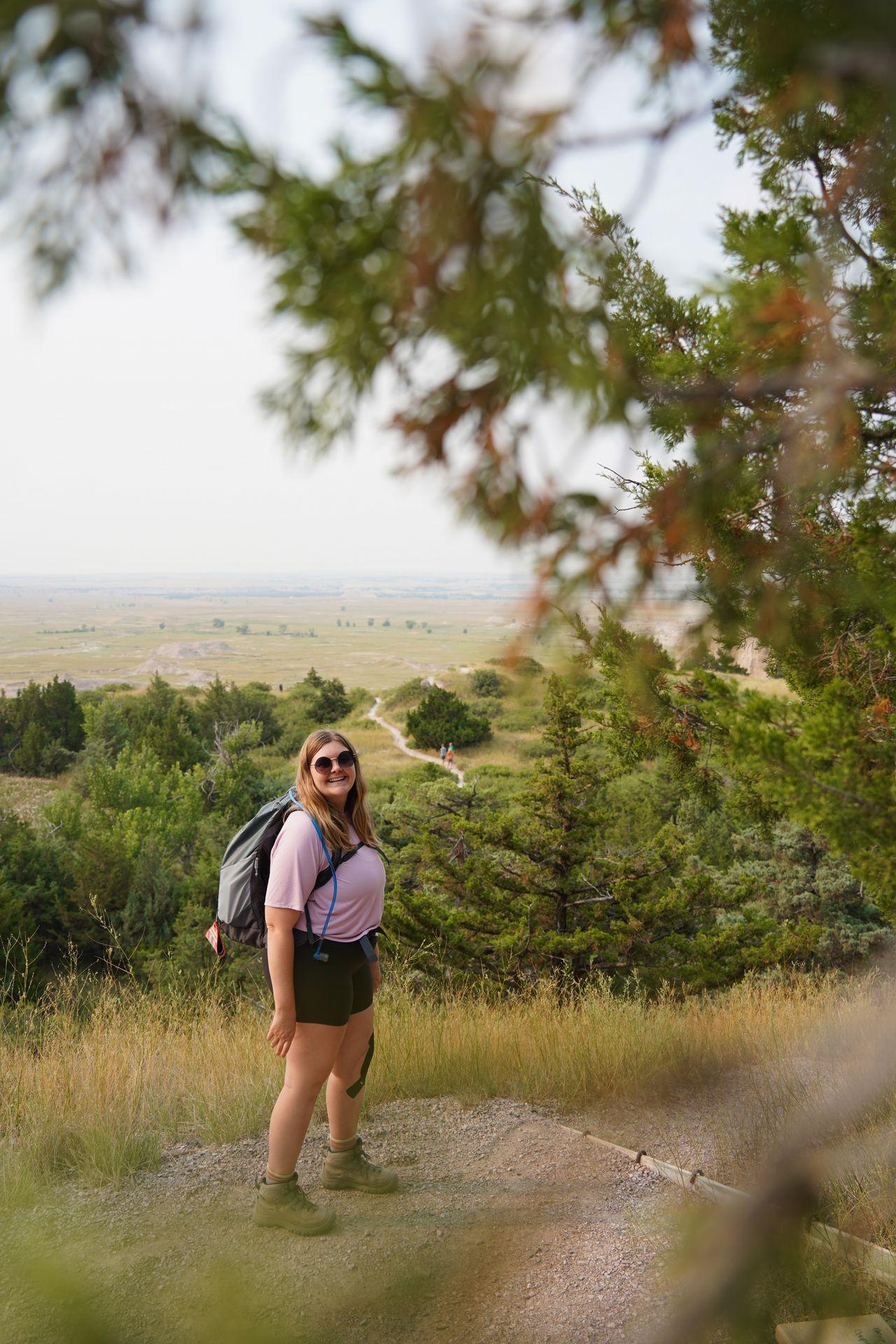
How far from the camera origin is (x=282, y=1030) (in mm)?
2721

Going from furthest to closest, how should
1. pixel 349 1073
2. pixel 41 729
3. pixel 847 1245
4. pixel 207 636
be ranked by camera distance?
pixel 207 636 → pixel 41 729 → pixel 349 1073 → pixel 847 1245

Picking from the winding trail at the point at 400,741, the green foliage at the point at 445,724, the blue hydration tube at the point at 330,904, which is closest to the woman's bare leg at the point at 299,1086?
the blue hydration tube at the point at 330,904

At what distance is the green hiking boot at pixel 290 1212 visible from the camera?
9.43 feet

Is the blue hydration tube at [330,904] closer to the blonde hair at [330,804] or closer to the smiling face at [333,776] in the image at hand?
the blonde hair at [330,804]

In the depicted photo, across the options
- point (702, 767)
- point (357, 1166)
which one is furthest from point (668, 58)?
point (702, 767)

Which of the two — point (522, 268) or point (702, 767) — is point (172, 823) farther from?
point (522, 268)

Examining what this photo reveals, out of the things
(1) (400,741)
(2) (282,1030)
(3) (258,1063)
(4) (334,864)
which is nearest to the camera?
(2) (282,1030)

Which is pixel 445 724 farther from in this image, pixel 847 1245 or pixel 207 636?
pixel 207 636

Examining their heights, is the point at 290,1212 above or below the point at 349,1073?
below

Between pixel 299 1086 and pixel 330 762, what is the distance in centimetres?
105

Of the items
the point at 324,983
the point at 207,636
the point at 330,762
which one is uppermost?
the point at 330,762

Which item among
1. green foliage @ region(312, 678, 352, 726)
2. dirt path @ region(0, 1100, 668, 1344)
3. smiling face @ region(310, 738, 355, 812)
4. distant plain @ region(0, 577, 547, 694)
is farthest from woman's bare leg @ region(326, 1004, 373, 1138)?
green foliage @ region(312, 678, 352, 726)

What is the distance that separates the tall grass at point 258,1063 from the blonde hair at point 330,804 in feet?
5.75

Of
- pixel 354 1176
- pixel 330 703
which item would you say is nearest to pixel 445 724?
pixel 330 703
